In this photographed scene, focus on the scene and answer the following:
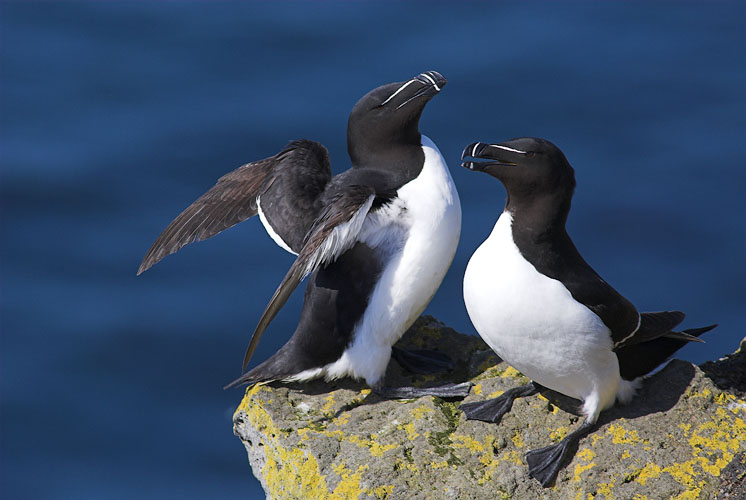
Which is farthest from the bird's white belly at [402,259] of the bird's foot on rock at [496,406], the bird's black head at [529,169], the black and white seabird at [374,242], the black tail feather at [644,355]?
the black tail feather at [644,355]

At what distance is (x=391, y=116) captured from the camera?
4.97m

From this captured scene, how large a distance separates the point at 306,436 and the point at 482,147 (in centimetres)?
145

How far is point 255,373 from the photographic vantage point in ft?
15.9

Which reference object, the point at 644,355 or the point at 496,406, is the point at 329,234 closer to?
the point at 496,406

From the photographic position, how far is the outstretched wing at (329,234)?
445 cm

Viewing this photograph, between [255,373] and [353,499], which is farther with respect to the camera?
[255,373]

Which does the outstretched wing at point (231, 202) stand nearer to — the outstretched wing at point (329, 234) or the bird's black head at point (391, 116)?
the bird's black head at point (391, 116)

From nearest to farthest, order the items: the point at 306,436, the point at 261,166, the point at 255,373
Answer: the point at 306,436 < the point at 255,373 < the point at 261,166

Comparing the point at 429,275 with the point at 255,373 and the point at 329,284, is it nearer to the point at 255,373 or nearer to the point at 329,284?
the point at 329,284

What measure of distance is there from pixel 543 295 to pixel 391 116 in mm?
1286

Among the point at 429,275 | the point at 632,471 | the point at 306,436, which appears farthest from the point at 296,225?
the point at 632,471

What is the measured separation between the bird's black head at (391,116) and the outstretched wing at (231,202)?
11.4 inches

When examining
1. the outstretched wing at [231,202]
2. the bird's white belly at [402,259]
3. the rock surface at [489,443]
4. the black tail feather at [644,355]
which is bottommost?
the rock surface at [489,443]

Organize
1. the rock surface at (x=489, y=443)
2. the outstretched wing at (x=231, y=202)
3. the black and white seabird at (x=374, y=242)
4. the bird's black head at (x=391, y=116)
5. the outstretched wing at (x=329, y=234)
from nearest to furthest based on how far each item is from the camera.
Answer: the rock surface at (x=489, y=443) < the outstretched wing at (x=329, y=234) < the black and white seabird at (x=374, y=242) < the bird's black head at (x=391, y=116) < the outstretched wing at (x=231, y=202)
